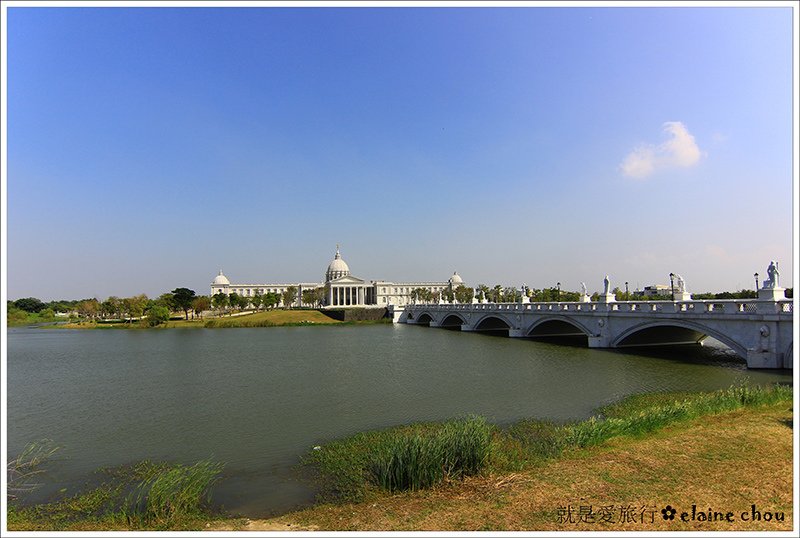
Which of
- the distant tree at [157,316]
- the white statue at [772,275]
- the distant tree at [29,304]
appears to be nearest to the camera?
the white statue at [772,275]

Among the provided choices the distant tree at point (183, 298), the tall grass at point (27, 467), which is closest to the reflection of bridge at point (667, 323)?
the tall grass at point (27, 467)

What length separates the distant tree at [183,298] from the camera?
299 feet

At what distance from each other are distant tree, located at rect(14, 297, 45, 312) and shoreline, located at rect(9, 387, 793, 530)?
14359 centimetres

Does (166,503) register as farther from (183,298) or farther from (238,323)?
(183,298)

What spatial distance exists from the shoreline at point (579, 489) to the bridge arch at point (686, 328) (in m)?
16.1

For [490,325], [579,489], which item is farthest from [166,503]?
[490,325]

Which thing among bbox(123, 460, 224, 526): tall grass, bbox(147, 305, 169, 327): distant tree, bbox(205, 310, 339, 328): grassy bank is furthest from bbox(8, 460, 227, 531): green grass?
bbox(147, 305, 169, 327): distant tree

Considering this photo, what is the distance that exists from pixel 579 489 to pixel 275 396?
1586cm

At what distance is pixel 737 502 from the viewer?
7.34 m

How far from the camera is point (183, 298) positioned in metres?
92.2

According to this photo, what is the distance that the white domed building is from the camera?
14562 centimetres

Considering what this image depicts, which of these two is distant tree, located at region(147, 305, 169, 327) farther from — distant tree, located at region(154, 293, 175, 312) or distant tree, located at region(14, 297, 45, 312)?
distant tree, located at region(14, 297, 45, 312)

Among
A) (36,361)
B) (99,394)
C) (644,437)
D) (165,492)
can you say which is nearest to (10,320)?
(36,361)

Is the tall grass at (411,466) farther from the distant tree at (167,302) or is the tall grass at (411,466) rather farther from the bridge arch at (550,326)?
the distant tree at (167,302)
